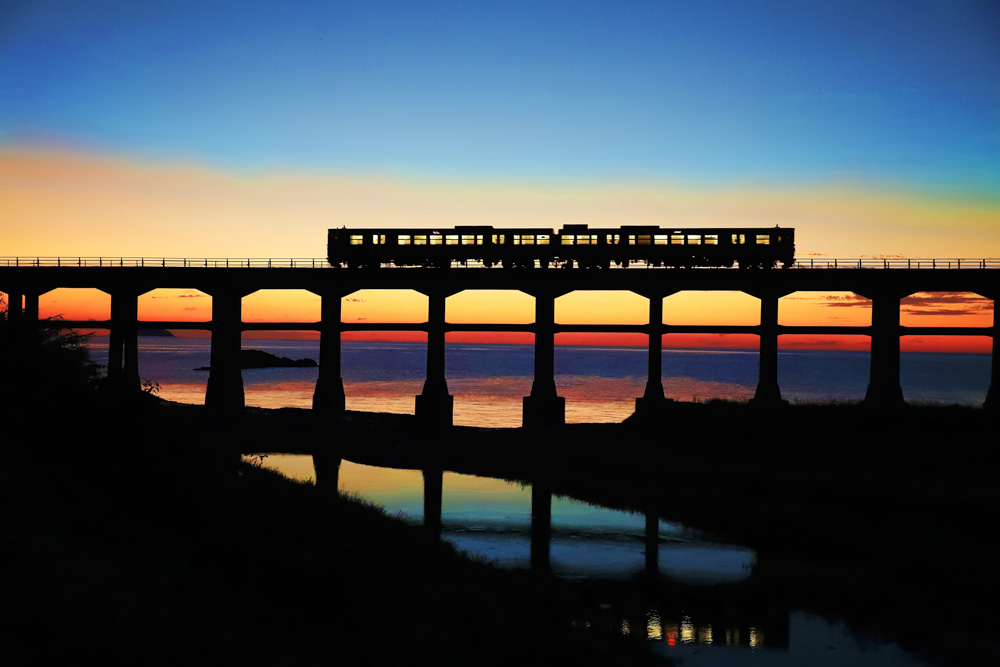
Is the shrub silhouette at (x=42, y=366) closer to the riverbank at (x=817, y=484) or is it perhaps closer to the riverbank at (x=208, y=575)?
the riverbank at (x=208, y=575)

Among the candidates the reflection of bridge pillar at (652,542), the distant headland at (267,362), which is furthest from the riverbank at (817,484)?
the distant headland at (267,362)

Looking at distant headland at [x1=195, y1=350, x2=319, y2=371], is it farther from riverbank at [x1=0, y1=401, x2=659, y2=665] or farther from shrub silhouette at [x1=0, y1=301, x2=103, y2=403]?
riverbank at [x1=0, y1=401, x2=659, y2=665]

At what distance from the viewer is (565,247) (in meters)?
47.7

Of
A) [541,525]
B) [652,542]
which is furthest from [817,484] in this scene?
[541,525]

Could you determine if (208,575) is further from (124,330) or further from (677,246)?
(124,330)

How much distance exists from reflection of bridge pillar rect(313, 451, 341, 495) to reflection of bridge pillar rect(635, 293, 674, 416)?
1770 cm

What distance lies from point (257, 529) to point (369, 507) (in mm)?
7371

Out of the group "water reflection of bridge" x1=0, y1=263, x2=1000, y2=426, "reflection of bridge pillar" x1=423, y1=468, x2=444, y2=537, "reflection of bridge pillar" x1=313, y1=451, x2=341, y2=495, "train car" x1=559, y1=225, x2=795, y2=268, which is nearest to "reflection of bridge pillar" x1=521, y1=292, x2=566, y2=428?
"water reflection of bridge" x1=0, y1=263, x2=1000, y2=426

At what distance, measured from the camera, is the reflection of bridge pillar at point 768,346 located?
45219 millimetres

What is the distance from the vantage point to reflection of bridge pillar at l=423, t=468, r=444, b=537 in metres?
25.7

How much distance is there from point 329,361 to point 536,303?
1429 centimetres

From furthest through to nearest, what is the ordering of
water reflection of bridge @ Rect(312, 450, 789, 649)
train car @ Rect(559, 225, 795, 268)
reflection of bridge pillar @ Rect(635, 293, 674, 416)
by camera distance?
train car @ Rect(559, 225, 795, 268) < reflection of bridge pillar @ Rect(635, 293, 674, 416) < water reflection of bridge @ Rect(312, 450, 789, 649)

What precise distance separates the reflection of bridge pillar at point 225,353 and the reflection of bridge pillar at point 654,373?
82.5ft

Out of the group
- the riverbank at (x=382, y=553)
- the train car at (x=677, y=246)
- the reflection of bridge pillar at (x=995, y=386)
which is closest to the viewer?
the riverbank at (x=382, y=553)
